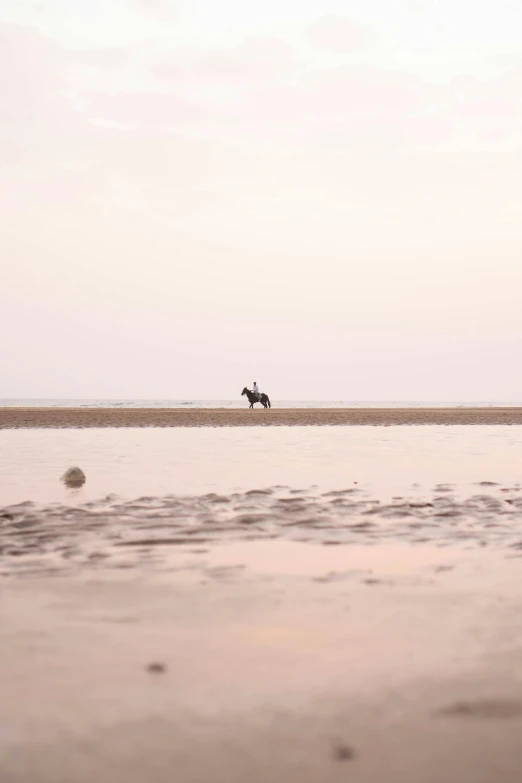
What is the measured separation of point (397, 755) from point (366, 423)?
114 feet

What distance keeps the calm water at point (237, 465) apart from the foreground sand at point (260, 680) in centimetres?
495

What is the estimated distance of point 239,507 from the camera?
879 centimetres

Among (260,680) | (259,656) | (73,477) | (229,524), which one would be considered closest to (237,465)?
(73,477)

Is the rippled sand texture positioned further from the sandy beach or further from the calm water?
the calm water

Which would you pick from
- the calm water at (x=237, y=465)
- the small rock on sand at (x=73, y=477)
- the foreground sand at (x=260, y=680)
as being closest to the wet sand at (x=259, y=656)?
the foreground sand at (x=260, y=680)

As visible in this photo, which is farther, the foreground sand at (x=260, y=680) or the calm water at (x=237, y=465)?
the calm water at (x=237, y=465)

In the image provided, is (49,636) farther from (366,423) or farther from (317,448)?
(366,423)

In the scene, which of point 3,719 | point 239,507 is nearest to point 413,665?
point 3,719

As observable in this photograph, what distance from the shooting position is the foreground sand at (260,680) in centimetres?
264

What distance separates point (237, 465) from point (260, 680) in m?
10.8

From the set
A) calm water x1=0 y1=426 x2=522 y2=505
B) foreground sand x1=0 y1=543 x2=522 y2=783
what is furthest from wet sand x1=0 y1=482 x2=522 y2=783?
calm water x1=0 y1=426 x2=522 y2=505

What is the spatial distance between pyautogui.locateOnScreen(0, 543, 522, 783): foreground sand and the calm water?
195 inches

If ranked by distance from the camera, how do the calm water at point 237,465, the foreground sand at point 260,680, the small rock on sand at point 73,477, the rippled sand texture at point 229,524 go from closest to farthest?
the foreground sand at point 260,680 < the rippled sand texture at point 229,524 < the calm water at point 237,465 < the small rock on sand at point 73,477

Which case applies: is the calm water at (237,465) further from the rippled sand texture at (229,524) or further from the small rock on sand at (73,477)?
the rippled sand texture at (229,524)
